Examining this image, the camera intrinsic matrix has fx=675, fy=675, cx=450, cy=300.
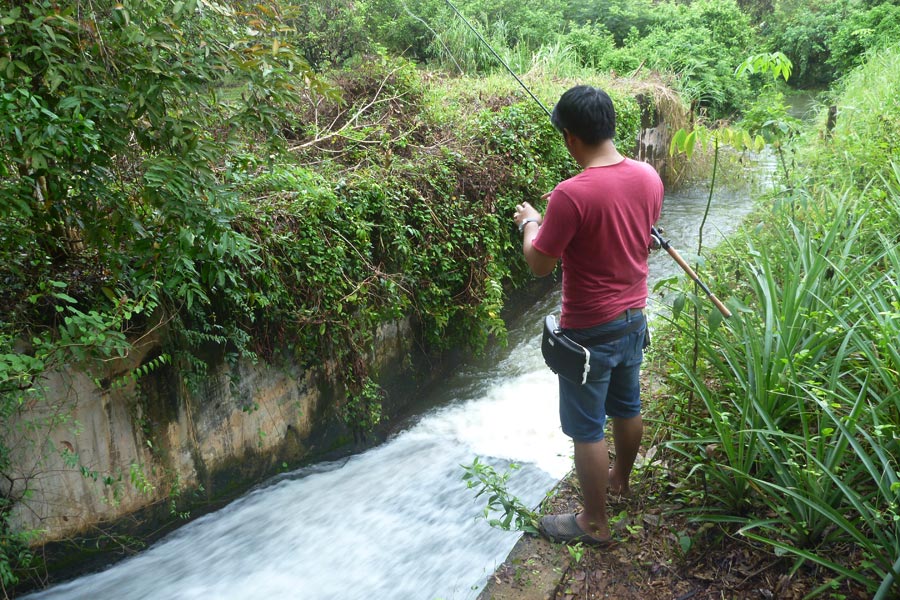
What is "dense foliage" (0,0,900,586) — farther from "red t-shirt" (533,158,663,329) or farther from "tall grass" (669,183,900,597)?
"red t-shirt" (533,158,663,329)

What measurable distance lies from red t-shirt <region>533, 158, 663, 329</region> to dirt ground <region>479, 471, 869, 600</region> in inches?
37.9

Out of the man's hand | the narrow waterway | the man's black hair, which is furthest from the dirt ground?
the man's black hair

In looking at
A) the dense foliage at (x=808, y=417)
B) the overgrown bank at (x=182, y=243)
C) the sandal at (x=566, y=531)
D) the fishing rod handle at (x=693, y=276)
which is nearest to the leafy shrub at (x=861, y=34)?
the overgrown bank at (x=182, y=243)

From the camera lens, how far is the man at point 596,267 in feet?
8.20

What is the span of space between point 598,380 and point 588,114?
41.1 inches

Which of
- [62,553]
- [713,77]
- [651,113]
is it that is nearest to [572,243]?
[62,553]

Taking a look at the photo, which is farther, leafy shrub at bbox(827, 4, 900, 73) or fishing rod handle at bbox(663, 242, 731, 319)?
leafy shrub at bbox(827, 4, 900, 73)

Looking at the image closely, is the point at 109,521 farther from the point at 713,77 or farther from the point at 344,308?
the point at 713,77

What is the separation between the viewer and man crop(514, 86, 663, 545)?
2.50 m

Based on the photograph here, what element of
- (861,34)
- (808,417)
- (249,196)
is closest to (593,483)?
(808,417)

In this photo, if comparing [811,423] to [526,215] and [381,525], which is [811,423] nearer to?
[526,215]

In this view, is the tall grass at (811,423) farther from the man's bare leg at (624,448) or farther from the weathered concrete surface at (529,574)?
the weathered concrete surface at (529,574)

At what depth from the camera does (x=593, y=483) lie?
9.25 ft

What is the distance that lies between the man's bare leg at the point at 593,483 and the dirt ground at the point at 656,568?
0.31 ft
